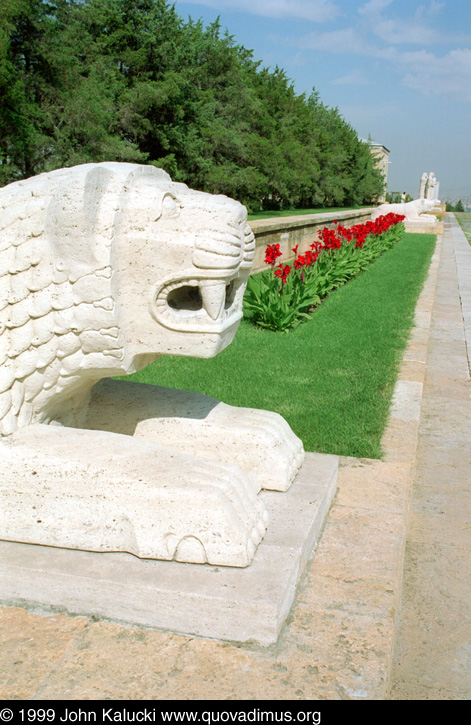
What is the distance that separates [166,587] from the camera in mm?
1718

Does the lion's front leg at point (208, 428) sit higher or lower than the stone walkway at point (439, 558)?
higher

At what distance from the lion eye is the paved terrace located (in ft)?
3.94

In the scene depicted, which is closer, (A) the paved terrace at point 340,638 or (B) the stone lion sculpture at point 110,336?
(A) the paved terrace at point 340,638

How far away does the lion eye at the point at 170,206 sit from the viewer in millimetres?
1869

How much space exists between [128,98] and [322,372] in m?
16.4

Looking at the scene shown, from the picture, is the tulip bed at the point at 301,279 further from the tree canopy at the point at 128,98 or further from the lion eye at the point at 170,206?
the tree canopy at the point at 128,98

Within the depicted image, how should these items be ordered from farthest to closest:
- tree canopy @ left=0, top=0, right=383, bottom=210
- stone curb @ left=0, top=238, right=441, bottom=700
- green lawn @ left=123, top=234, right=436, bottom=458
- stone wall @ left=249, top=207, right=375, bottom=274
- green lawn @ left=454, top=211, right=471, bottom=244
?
green lawn @ left=454, top=211, right=471, bottom=244
tree canopy @ left=0, top=0, right=383, bottom=210
stone wall @ left=249, top=207, right=375, bottom=274
green lawn @ left=123, top=234, right=436, bottom=458
stone curb @ left=0, top=238, right=441, bottom=700

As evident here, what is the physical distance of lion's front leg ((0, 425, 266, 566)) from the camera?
178 cm

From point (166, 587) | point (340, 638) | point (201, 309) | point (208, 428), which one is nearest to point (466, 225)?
point (208, 428)

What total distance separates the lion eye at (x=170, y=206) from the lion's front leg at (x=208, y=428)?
79cm

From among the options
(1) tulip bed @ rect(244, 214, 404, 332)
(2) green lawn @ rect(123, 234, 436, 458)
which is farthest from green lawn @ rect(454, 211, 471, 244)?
(2) green lawn @ rect(123, 234, 436, 458)

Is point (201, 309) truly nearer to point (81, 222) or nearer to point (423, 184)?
point (81, 222)

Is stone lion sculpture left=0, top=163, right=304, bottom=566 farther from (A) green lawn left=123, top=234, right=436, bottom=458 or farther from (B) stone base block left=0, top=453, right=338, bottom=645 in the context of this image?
(A) green lawn left=123, top=234, right=436, bottom=458

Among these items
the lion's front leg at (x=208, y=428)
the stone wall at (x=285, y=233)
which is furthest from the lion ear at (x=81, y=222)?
the stone wall at (x=285, y=233)
